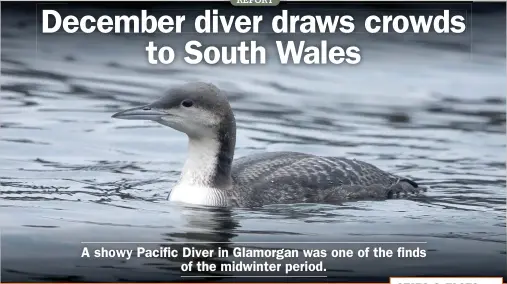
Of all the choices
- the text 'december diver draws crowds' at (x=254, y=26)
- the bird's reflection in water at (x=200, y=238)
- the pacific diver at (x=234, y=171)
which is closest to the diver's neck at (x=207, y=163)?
the pacific diver at (x=234, y=171)

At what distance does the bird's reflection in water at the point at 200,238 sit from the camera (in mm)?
11570

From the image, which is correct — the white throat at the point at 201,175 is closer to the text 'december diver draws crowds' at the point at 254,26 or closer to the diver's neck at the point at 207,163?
the diver's neck at the point at 207,163

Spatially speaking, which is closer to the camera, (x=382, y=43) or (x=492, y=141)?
(x=382, y=43)

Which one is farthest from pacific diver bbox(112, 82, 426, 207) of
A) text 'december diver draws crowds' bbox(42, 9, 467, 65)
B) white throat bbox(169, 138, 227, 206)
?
text 'december diver draws crowds' bbox(42, 9, 467, 65)

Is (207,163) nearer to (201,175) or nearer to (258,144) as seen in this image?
(201,175)

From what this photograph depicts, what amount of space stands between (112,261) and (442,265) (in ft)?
6.50

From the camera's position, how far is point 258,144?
1423 centimetres

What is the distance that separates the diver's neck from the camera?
12.7 metres

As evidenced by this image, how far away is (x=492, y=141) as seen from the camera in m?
13.3

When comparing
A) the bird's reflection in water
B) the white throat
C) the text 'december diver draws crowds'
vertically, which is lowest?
the bird's reflection in water

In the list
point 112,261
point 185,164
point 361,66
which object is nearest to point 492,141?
point 361,66

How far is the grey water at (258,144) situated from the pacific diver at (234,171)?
0.47ft

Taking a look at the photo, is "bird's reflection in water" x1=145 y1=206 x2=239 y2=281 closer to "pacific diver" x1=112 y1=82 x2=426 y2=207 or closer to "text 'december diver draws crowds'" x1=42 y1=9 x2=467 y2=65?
"pacific diver" x1=112 y1=82 x2=426 y2=207

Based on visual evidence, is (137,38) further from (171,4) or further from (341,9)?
(341,9)
